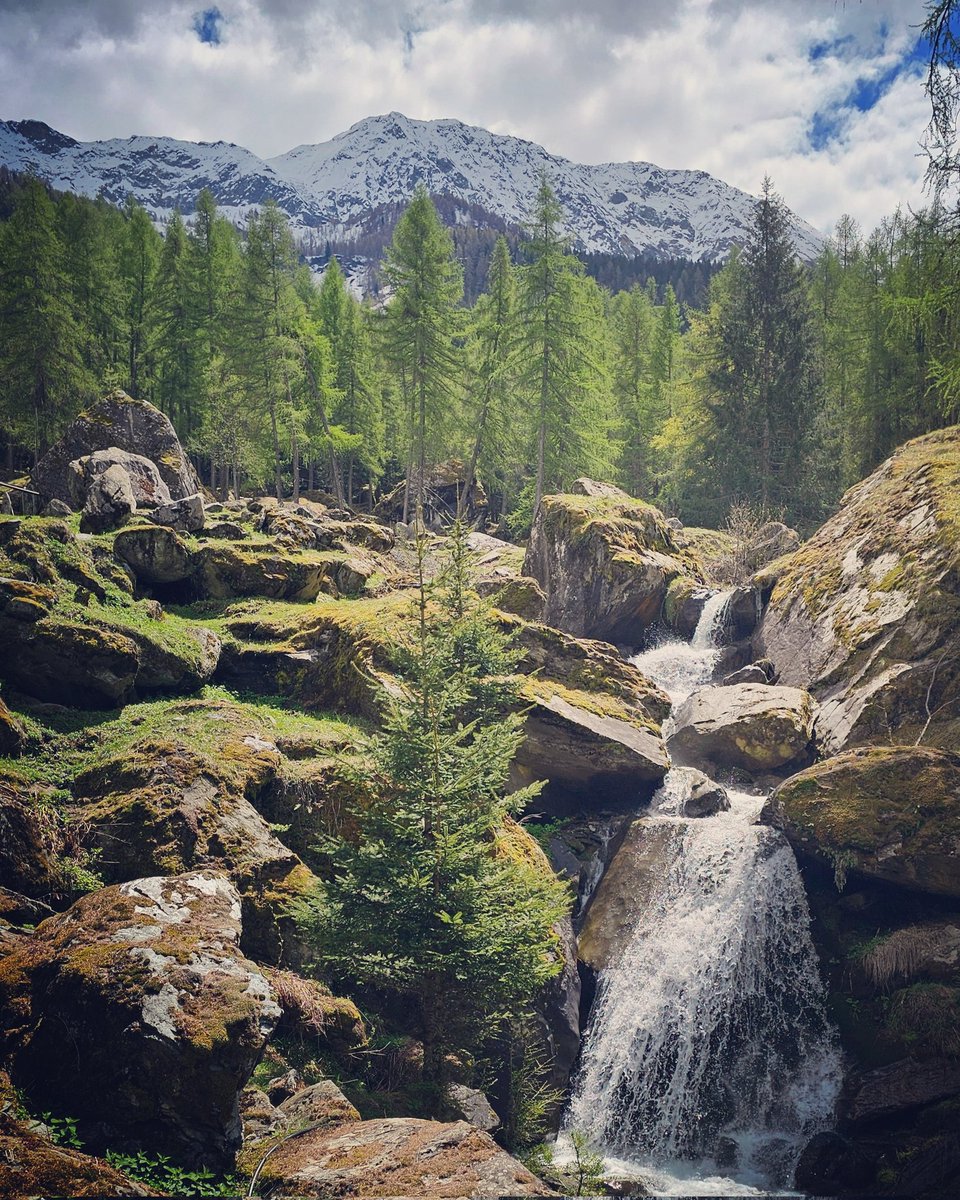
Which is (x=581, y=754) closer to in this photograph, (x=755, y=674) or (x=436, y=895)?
(x=755, y=674)

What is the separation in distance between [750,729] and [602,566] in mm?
8993

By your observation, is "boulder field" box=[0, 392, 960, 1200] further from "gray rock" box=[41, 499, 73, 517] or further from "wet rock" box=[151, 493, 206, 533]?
"gray rock" box=[41, 499, 73, 517]

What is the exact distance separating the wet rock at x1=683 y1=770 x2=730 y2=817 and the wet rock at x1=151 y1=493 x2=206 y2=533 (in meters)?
13.7

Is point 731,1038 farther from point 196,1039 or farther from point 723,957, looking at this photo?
point 196,1039

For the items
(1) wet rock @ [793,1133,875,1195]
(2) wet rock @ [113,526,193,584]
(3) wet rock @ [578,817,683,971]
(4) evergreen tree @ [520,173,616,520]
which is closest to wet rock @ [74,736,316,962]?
(3) wet rock @ [578,817,683,971]

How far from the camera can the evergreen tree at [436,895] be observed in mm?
10070

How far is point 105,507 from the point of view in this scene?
18.8 metres

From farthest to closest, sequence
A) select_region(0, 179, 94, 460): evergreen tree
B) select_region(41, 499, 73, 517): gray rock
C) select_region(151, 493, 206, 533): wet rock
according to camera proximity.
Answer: select_region(0, 179, 94, 460): evergreen tree → select_region(151, 493, 206, 533): wet rock → select_region(41, 499, 73, 517): gray rock

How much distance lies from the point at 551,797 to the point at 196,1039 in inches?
447

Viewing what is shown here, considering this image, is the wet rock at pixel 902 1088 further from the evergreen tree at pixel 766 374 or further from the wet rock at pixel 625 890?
the evergreen tree at pixel 766 374

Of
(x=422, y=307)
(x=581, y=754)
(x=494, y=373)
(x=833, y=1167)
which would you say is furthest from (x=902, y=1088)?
(x=422, y=307)

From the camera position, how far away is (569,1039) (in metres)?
13.4

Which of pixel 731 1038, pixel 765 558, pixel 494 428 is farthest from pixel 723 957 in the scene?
pixel 494 428

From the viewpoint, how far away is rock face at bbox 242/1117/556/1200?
6.86 metres
